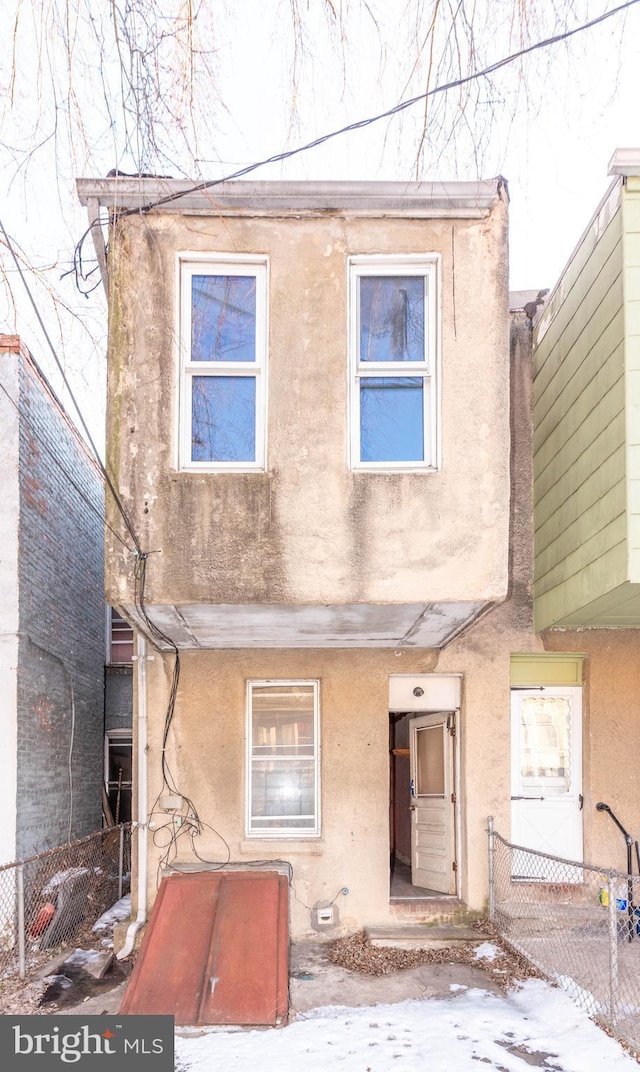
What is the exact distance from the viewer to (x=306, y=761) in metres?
8.12

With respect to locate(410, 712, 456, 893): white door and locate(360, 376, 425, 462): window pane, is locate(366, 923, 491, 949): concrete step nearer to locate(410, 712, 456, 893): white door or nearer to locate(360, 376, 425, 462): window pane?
locate(410, 712, 456, 893): white door

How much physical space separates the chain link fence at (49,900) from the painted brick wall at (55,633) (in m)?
0.34

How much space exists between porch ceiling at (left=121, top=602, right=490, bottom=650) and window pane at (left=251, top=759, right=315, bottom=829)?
127cm

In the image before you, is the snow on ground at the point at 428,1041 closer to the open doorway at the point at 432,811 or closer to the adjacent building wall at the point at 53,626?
the open doorway at the point at 432,811

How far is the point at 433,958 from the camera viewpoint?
709 cm

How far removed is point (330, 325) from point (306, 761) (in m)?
4.38

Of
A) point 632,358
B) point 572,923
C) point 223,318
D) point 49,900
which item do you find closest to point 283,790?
point 49,900

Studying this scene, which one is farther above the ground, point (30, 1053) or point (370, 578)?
point (370, 578)

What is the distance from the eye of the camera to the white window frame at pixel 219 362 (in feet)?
19.9

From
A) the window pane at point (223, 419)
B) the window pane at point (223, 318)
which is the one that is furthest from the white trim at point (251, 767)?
the window pane at point (223, 318)

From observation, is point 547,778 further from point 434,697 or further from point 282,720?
point 282,720

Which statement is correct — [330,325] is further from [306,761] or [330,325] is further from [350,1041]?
[350,1041]

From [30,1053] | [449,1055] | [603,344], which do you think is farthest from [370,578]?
[30,1053]

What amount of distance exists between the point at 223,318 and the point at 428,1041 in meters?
5.33
